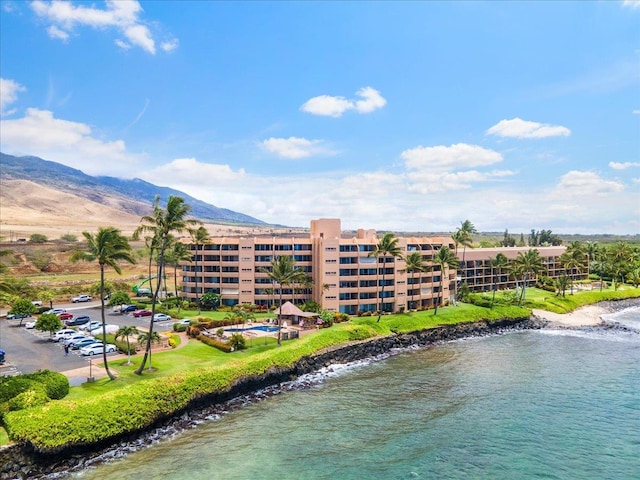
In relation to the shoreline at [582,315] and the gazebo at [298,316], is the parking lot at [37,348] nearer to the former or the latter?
the gazebo at [298,316]

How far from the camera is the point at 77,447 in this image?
36281 millimetres

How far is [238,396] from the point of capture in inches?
2002

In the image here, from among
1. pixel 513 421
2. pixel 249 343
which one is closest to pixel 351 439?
pixel 513 421

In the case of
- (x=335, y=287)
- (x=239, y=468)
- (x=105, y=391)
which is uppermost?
(x=335, y=287)

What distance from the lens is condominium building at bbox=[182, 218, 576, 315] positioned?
87.8 m

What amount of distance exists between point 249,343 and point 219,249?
35.9 m

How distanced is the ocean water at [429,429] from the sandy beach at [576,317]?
94.1 ft

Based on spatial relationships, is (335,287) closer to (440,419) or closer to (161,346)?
(161,346)

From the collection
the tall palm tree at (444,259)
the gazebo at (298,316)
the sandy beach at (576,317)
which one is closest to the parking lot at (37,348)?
the gazebo at (298,316)

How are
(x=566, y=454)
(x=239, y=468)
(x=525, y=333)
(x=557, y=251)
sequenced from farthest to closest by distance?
(x=557, y=251)
(x=525, y=333)
(x=566, y=454)
(x=239, y=468)

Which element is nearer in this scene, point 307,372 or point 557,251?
point 307,372

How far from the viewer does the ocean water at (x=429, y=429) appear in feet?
115

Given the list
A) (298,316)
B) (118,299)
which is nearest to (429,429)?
(298,316)

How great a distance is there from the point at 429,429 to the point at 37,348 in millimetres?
52907
